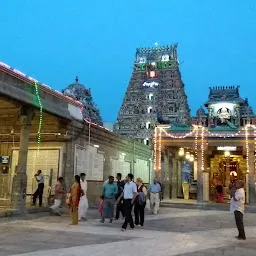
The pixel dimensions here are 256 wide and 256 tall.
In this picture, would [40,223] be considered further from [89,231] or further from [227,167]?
[227,167]

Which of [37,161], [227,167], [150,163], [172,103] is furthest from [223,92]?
[37,161]

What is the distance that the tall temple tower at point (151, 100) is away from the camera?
6084cm

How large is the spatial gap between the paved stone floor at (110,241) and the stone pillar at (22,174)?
4.59ft

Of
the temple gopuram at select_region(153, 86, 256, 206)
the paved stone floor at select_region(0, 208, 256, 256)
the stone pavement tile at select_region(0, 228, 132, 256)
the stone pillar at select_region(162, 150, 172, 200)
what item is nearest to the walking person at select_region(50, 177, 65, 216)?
the paved stone floor at select_region(0, 208, 256, 256)

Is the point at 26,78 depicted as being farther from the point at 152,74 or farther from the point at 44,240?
the point at 152,74

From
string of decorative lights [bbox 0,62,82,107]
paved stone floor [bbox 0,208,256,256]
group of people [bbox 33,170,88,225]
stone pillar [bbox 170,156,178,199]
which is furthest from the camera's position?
stone pillar [bbox 170,156,178,199]

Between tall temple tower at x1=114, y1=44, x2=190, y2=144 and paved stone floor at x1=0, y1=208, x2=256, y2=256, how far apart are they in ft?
160

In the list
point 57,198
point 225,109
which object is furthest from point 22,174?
point 225,109

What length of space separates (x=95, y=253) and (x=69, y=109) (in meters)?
9.98

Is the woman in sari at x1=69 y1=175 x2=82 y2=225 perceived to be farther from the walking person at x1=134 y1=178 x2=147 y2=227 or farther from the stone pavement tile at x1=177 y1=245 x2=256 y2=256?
the stone pavement tile at x1=177 y1=245 x2=256 y2=256

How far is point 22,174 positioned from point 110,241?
6.12 metres

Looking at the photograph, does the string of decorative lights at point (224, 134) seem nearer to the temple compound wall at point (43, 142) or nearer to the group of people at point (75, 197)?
the temple compound wall at point (43, 142)

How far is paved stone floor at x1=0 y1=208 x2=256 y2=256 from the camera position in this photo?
7.02 m

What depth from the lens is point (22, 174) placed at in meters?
13.1
